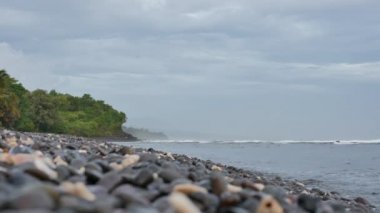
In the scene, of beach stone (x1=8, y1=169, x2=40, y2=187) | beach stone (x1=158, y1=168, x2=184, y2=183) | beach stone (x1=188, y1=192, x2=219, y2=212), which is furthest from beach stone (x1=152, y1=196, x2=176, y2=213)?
beach stone (x1=158, y1=168, x2=184, y2=183)

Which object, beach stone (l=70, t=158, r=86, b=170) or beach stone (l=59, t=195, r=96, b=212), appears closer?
beach stone (l=59, t=195, r=96, b=212)

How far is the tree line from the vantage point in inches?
2426

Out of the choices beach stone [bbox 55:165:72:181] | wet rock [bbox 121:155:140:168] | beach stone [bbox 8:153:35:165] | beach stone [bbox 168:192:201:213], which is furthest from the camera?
wet rock [bbox 121:155:140:168]

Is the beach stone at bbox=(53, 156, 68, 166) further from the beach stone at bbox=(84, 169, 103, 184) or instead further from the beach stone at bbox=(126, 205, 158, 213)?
the beach stone at bbox=(126, 205, 158, 213)

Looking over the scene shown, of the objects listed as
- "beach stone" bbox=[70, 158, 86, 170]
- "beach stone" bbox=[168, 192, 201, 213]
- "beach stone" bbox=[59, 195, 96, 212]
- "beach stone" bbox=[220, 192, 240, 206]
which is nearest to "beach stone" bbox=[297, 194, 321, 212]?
"beach stone" bbox=[220, 192, 240, 206]

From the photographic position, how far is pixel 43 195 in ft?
11.3

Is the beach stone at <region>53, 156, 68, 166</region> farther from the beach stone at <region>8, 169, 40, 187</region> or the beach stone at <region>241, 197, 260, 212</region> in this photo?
the beach stone at <region>241, 197, 260, 212</region>

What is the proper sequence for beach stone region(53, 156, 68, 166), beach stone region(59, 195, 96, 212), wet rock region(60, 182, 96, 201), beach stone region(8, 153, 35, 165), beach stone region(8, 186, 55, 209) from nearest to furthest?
beach stone region(8, 186, 55, 209) → beach stone region(59, 195, 96, 212) → wet rock region(60, 182, 96, 201) → beach stone region(8, 153, 35, 165) → beach stone region(53, 156, 68, 166)

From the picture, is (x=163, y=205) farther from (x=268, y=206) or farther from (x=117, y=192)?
(x=268, y=206)

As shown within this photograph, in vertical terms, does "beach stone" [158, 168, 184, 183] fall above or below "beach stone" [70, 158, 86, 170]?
below

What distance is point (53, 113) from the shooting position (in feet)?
286

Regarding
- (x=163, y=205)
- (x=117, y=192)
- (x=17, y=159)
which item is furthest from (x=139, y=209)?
(x=17, y=159)

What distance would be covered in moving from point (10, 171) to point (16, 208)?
1263mm

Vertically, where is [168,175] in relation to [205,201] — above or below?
above
